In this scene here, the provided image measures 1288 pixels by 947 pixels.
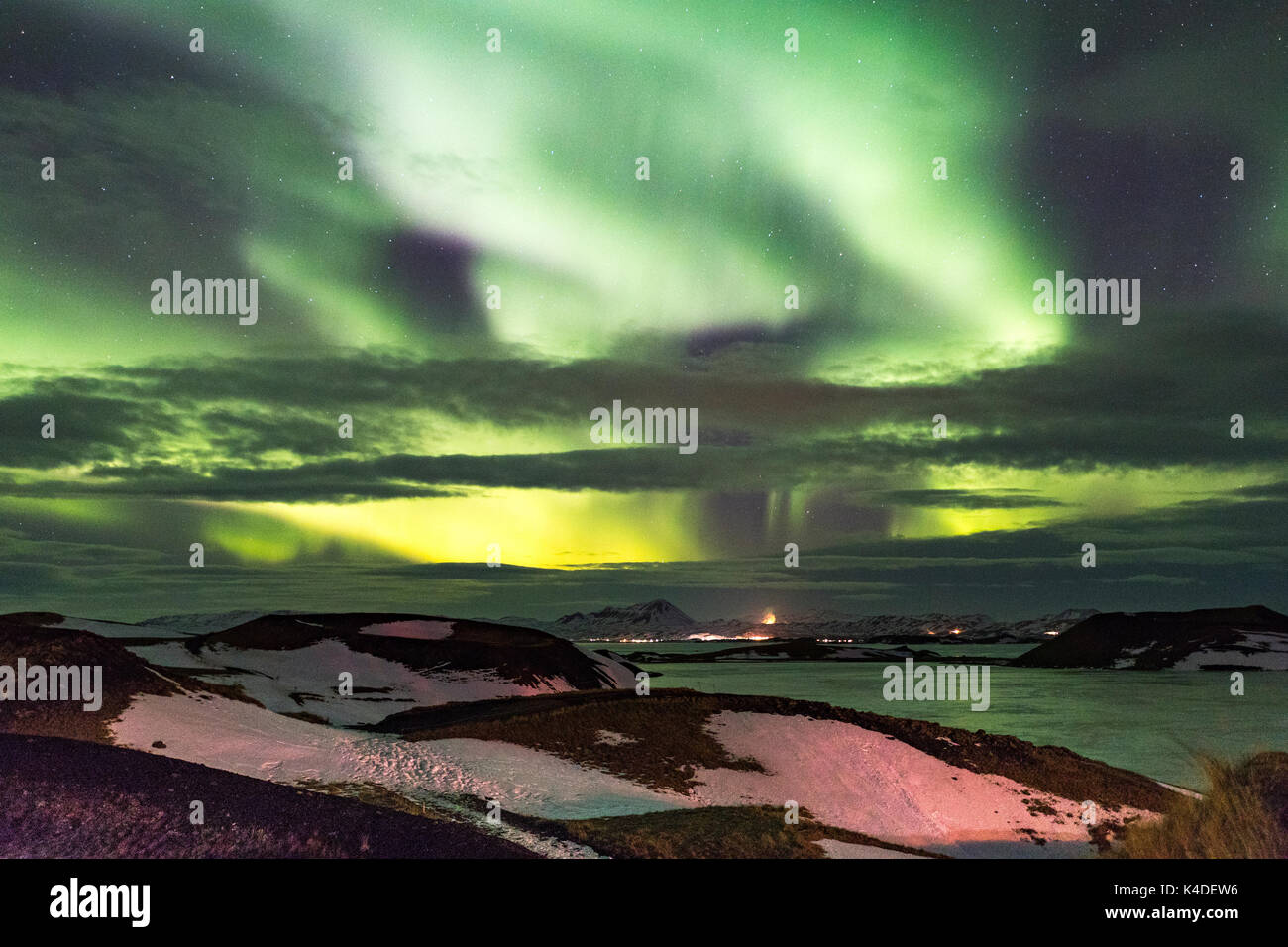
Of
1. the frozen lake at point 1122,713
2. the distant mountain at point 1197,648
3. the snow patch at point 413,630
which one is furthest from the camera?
the distant mountain at point 1197,648

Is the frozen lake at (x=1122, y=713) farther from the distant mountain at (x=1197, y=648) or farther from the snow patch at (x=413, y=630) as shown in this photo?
the distant mountain at (x=1197, y=648)

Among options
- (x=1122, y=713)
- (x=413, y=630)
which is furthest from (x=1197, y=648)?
(x=413, y=630)

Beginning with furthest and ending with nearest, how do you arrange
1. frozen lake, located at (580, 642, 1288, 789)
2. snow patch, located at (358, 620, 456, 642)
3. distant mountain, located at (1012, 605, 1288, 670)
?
distant mountain, located at (1012, 605, 1288, 670), snow patch, located at (358, 620, 456, 642), frozen lake, located at (580, 642, 1288, 789)

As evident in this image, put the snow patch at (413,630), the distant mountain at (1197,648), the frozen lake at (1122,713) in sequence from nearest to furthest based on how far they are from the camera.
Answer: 1. the frozen lake at (1122,713)
2. the snow patch at (413,630)
3. the distant mountain at (1197,648)

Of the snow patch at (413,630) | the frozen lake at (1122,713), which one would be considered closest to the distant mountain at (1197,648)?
the frozen lake at (1122,713)

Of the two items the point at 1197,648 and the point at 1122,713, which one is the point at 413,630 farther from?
the point at 1197,648

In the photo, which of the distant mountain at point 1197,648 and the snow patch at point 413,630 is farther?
the distant mountain at point 1197,648

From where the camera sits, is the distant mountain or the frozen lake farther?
Answer: the distant mountain

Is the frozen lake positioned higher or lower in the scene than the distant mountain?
higher

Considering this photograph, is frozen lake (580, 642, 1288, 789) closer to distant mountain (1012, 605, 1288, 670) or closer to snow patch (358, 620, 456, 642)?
snow patch (358, 620, 456, 642)

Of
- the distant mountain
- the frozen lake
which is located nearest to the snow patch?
the frozen lake
